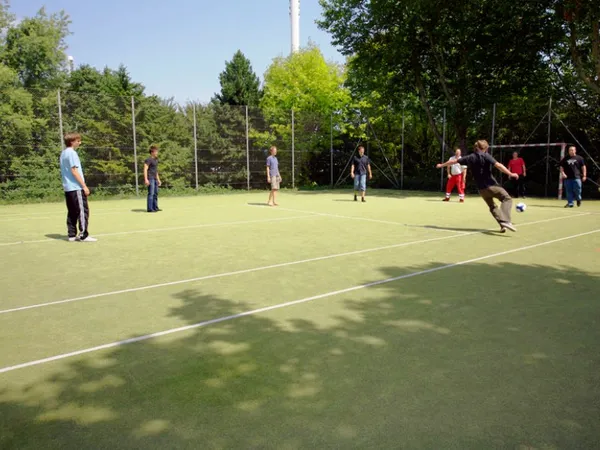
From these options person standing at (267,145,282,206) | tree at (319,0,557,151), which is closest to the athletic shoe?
→ person standing at (267,145,282,206)

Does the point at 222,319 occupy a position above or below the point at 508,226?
below

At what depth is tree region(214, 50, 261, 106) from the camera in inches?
1656

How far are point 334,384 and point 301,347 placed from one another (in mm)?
697

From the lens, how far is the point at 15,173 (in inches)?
738

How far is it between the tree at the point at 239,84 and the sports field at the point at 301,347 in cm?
3554

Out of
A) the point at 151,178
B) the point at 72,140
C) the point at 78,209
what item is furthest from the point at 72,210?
the point at 151,178

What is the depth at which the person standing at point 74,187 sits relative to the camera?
29.4 ft

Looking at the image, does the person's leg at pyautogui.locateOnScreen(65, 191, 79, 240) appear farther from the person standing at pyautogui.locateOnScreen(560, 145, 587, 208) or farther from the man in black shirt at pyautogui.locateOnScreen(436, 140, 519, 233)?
the person standing at pyautogui.locateOnScreen(560, 145, 587, 208)

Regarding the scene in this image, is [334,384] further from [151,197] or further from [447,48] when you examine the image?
[447,48]

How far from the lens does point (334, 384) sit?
3.20m

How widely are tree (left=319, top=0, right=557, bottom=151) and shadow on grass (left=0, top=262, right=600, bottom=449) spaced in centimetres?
1872

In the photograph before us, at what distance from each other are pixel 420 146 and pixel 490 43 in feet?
32.8

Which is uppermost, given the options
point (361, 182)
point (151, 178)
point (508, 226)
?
point (151, 178)

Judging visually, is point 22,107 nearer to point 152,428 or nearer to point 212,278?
point 212,278
